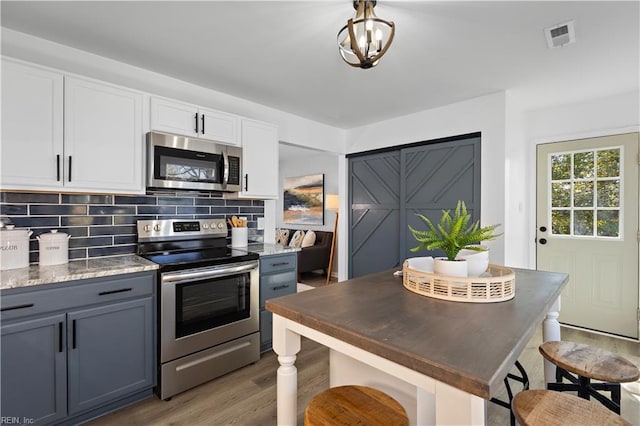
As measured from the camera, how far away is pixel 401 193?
3781 millimetres

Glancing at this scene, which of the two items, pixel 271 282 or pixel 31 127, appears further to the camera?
pixel 271 282

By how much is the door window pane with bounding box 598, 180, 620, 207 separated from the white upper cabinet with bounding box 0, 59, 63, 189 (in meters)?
4.72

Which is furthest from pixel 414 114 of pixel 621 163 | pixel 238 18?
pixel 238 18

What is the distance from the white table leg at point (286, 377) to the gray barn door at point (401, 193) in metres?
2.58

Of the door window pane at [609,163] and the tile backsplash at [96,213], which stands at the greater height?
the door window pane at [609,163]

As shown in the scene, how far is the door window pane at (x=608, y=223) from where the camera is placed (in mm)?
3160

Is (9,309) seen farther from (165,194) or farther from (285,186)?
(285,186)

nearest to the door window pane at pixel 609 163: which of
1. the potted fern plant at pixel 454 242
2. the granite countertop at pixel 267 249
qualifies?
the potted fern plant at pixel 454 242

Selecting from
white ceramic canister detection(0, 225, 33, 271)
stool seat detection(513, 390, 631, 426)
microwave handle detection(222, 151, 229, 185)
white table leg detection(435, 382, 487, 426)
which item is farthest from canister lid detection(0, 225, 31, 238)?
stool seat detection(513, 390, 631, 426)

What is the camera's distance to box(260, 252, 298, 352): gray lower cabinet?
2723 mm

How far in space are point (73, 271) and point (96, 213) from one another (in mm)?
648

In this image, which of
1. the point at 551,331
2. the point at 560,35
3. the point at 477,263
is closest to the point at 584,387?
the point at 551,331

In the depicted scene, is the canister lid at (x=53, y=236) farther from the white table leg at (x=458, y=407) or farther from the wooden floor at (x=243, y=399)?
the white table leg at (x=458, y=407)

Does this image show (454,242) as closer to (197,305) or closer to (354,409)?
(354,409)
